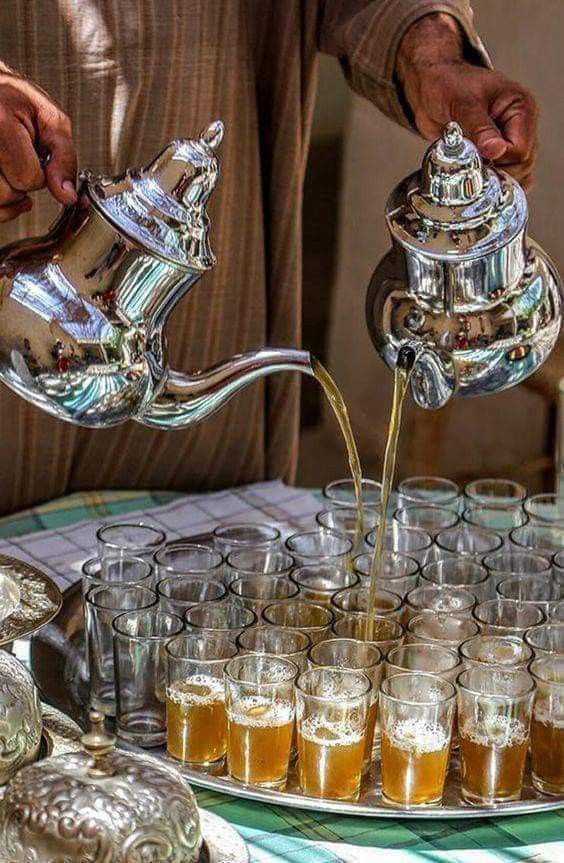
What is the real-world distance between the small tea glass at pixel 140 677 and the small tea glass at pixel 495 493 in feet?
1.48

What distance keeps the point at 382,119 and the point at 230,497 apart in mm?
2087

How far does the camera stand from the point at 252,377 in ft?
4.22

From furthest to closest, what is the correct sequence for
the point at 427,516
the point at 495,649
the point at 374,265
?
1. the point at 374,265
2. the point at 427,516
3. the point at 495,649

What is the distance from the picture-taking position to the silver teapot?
1.13m

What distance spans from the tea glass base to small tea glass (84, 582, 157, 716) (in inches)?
13.1

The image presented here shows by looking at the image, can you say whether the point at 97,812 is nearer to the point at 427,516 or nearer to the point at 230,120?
the point at 427,516

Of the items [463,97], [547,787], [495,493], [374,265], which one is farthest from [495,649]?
[374,265]

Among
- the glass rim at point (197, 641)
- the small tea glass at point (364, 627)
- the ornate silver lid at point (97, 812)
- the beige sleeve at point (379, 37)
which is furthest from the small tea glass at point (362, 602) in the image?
the beige sleeve at point (379, 37)

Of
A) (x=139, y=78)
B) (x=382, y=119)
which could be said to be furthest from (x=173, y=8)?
(x=382, y=119)

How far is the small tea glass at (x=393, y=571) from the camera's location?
138cm

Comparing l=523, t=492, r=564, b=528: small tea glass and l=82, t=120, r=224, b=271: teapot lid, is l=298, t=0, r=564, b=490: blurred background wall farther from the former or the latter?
l=82, t=120, r=224, b=271: teapot lid

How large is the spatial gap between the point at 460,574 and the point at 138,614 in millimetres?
310

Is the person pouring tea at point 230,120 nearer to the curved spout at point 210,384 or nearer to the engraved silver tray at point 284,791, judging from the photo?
the curved spout at point 210,384

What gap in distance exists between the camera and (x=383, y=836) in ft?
3.64
